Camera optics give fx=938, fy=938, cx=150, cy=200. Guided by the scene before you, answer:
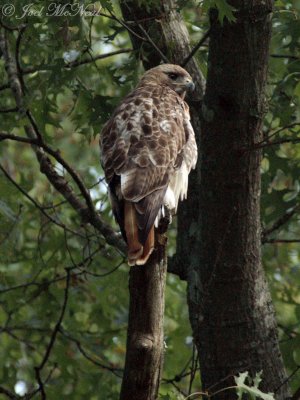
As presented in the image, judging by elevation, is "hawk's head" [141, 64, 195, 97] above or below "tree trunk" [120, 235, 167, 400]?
above

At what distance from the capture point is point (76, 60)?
5625 mm

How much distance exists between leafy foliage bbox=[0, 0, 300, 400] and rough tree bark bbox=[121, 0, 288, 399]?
216 mm

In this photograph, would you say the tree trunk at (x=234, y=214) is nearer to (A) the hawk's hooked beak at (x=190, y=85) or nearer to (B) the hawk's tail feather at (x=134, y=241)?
(B) the hawk's tail feather at (x=134, y=241)

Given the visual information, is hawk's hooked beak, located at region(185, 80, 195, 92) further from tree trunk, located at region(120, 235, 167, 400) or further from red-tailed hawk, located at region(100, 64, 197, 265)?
tree trunk, located at region(120, 235, 167, 400)

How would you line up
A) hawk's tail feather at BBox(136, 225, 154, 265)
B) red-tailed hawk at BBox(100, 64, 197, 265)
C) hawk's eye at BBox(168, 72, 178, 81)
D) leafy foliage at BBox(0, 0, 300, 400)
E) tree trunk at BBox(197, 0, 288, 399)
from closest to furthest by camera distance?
1. hawk's tail feather at BBox(136, 225, 154, 265)
2. red-tailed hawk at BBox(100, 64, 197, 265)
3. tree trunk at BBox(197, 0, 288, 399)
4. leafy foliage at BBox(0, 0, 300, 400)
5. hawk's eye at BBox(168, 72, 178, 81)

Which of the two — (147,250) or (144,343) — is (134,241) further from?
(144,343)

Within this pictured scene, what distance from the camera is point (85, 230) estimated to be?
612cm

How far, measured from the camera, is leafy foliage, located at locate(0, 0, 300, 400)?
17.9 ft

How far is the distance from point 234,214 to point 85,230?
1.72 metres

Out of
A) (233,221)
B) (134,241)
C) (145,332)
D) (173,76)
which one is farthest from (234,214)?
(173,76)

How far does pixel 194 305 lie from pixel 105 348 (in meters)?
2.63

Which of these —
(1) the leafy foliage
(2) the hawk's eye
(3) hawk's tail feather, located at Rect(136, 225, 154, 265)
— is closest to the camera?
(3) hawk's tail feather, located at Rect(136, 225, 154, 265)

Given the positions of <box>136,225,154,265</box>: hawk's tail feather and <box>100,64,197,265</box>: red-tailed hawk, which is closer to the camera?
<box>136,225,154,265</box>: hawk's tail feather

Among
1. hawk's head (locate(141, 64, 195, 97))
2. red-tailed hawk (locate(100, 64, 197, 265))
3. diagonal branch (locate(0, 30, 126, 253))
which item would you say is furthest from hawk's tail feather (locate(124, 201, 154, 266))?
hawk's head (locate(141, 64, 195, 97))
